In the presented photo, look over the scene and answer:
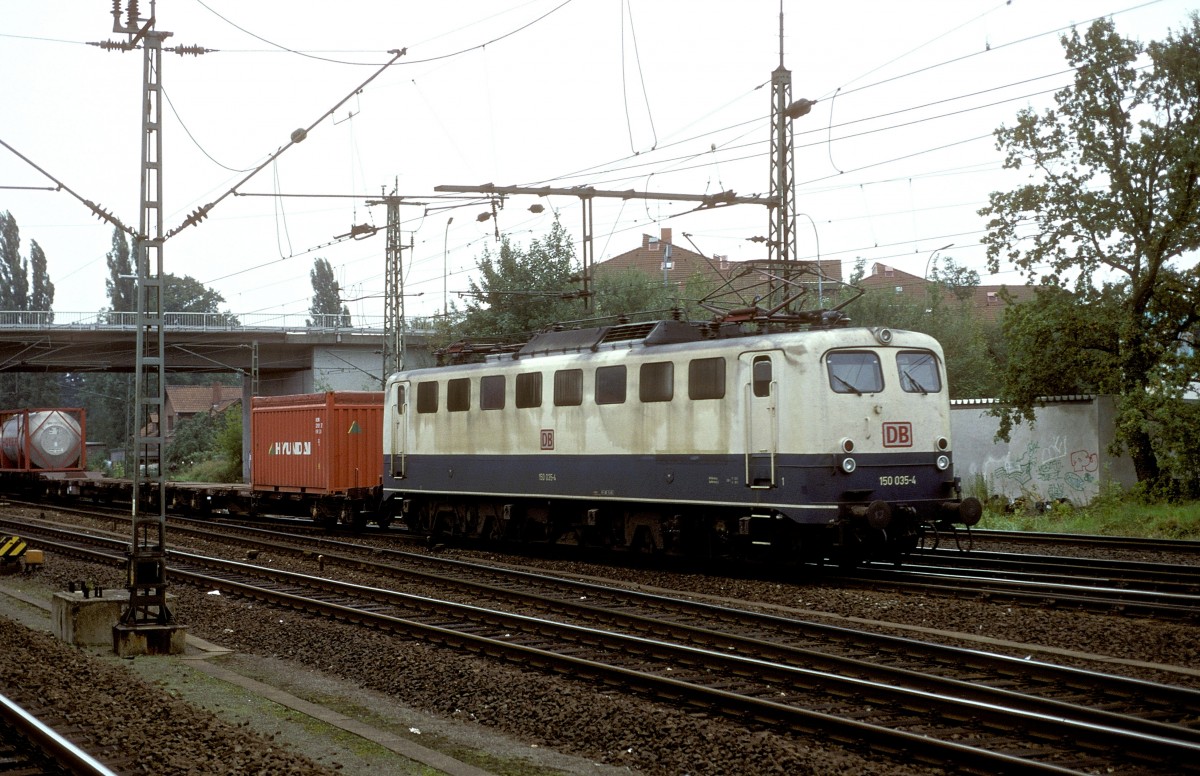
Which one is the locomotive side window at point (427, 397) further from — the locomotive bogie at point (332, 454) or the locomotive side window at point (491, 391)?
the locomotive bogie at point (332, 454)

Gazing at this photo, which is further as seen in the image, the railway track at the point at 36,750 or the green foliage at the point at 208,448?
the green foliage at the point at 208,448

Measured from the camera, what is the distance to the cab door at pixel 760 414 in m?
15.9

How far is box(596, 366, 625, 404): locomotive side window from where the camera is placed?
18.3 metres

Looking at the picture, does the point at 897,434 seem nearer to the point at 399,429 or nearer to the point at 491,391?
the point at 491,391

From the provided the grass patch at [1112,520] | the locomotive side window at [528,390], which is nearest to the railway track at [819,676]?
the locomotive side window at [528,390]

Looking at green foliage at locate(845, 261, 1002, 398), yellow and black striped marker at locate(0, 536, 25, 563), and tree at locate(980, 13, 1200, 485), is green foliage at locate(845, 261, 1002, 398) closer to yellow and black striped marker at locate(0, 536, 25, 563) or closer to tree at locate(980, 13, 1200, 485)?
tree at locate(980, 13, 1200, 485)

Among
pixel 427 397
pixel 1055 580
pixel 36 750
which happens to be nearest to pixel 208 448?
pixel 427 397

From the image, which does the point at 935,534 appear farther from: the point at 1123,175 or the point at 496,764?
the point at 1123,175

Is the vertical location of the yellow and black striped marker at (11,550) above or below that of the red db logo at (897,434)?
below

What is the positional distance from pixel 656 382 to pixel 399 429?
24.7 ft

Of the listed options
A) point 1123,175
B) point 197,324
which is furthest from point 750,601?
point 197,324

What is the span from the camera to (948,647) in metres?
10.5

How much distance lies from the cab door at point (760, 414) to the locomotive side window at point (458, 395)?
22.3 feet

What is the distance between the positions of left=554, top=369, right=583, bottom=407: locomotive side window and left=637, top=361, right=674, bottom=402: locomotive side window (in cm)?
142
